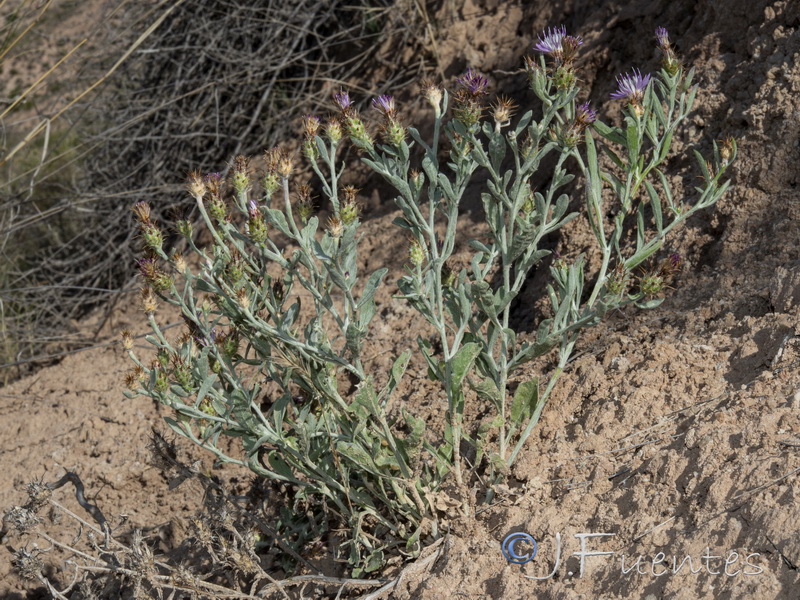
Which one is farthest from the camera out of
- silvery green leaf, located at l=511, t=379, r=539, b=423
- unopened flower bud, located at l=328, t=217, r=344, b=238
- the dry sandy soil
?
silvery green leaf, located at l=511, t=379, r=539, b=423

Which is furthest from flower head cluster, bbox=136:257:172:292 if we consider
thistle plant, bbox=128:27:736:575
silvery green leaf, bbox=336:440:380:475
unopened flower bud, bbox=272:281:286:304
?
silvery green leaf, bbox=336:440:380:475

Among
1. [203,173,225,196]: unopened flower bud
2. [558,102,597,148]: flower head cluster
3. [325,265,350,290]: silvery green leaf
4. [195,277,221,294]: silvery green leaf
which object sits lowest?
[558,102,597,148]: flower head cluster

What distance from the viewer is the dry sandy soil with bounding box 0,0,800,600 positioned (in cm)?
218

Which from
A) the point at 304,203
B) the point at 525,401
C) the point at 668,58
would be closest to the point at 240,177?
the point at 304,203

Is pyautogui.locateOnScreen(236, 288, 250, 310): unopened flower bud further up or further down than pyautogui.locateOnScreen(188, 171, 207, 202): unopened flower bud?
further down


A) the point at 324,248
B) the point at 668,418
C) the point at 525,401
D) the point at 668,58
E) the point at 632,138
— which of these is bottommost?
the point at 668,418

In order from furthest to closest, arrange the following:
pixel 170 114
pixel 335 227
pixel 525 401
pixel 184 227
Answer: pixel 170 114, pixel 525 401, pixel 184 227, pixel 335 227

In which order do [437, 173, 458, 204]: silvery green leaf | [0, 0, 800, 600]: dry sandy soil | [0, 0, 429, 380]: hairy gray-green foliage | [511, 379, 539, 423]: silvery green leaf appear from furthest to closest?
[0, 0, 429, 380]: hairy gray-green foliage → [511, 379, 539, 423]: silvery green leaf → [437, 173, 458, 204]: silvery green leaf → [0, 0, 800, 600]: dry sandy soil

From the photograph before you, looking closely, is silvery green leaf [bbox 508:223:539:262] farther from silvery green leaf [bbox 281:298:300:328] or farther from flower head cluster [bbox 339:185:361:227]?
silvery green leaf [bbox 281:298:300:328]

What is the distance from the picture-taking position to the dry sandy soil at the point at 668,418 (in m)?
2.18

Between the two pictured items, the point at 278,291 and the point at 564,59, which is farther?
the point at 278,291

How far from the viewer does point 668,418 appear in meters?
2.58

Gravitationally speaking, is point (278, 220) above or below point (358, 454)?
above

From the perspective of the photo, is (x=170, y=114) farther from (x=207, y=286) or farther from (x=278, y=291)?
(x=207, y=286)
